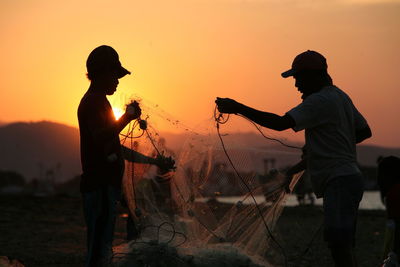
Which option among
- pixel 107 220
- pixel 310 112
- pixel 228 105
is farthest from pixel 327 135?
pixel 107 220

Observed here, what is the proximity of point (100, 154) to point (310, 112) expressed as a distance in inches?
60.1

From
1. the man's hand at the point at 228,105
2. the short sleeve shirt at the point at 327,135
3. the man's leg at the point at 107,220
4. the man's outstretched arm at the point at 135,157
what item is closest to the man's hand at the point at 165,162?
the man's outstretched arm at the point at 135,157

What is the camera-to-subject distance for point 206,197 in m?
7.31

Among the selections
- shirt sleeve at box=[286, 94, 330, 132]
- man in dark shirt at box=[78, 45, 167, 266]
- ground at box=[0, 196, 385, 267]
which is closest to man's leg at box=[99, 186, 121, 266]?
man in dark shirt at box=[78, 45, 167, 266]

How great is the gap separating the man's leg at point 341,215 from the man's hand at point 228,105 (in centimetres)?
88

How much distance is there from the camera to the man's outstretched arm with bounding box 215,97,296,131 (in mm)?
5309

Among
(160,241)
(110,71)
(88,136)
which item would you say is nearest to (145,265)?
(160,241)

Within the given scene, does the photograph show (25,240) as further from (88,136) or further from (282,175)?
(88,136)

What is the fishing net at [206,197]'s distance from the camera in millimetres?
6273

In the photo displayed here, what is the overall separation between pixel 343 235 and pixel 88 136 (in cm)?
197

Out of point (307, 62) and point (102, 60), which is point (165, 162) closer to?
point (102, 60)

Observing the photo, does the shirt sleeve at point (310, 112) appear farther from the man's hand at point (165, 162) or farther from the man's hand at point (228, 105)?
the man's hand at point (165, 162)

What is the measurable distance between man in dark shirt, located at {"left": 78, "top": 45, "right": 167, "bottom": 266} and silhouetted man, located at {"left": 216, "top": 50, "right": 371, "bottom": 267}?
84 centimetres

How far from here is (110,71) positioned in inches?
223
